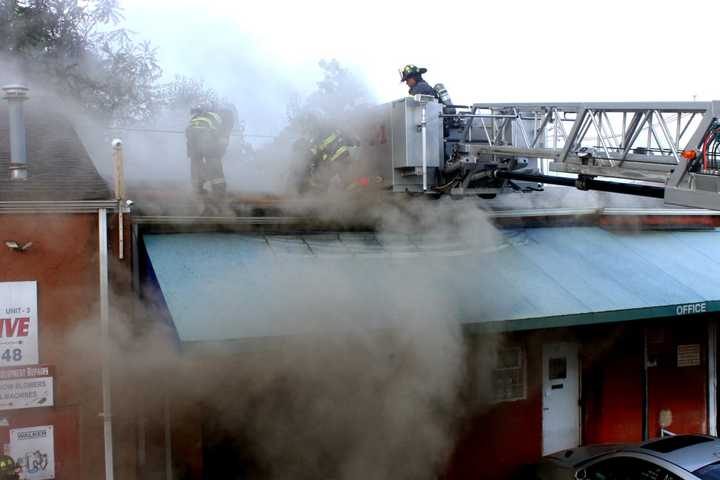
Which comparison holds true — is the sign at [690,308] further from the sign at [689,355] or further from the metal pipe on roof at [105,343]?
the metal pipe on roof at [105,343]

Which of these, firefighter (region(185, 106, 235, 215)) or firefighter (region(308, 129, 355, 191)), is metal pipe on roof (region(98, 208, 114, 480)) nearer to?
firefighter (region(185, 106, 235, 215))

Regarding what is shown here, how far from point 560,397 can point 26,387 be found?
257 inches

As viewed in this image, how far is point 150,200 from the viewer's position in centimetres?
713

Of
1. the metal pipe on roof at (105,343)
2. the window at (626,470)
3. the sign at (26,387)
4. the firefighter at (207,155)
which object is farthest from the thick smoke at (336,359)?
the window at (626,470)

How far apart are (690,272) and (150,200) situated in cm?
691

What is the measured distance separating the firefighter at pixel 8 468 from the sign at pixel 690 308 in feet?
23.7

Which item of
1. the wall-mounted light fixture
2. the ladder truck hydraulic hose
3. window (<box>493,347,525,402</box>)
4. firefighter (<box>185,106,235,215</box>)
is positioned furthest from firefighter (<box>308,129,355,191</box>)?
the wall-mounted light fixture

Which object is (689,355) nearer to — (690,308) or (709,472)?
(690,308)

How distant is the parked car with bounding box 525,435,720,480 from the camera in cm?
555

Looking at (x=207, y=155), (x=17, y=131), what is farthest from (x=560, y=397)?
(x=17, y=131)

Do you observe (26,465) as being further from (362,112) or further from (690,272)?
(690,272)

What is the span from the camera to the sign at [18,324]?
19.6 ft

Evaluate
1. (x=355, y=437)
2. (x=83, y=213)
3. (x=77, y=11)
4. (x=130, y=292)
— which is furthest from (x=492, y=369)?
(x=77, y=11)

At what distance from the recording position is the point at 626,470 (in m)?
5.97
